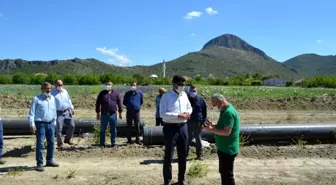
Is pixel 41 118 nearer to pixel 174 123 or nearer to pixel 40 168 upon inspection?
pixel 40 168

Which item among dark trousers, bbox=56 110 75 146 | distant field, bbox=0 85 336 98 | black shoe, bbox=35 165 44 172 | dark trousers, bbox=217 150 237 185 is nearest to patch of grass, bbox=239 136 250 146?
dark trousers, bbox=217 150 237 185

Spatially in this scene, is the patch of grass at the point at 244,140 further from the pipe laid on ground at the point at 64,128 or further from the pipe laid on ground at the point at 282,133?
the pipe laid on ground at the point at 64,128

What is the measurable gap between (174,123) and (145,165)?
232 centimetres

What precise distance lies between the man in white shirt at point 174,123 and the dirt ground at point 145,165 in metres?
0.79

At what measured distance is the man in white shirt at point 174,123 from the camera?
6.46 metres

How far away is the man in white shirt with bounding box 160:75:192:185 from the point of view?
6.46 metres

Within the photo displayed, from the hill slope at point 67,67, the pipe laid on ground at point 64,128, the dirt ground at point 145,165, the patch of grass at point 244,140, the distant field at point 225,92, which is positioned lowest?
the dirt ground at point 145,165

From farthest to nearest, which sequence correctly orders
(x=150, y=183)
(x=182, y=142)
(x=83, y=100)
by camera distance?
1. (x=83, y=100)
2. (x=150, y=183)
3. (x=182, y=142)

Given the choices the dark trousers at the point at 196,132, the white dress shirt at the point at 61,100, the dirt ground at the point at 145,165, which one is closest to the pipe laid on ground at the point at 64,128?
the dirt ground at the point at 145,165

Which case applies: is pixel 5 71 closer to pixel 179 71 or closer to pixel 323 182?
pixel 179 71

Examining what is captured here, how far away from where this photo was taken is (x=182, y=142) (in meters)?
6.54

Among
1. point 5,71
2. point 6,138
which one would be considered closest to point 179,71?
point 5,71

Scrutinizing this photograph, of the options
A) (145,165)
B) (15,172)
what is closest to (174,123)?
(145,165)

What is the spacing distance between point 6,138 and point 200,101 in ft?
23.1
